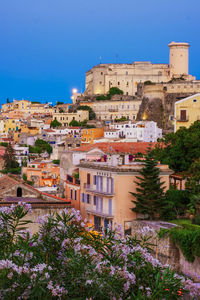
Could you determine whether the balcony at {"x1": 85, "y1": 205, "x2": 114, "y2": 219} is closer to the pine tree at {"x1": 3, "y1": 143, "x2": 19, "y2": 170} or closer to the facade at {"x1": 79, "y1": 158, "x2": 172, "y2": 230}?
the facade at {"x1": 79, "y1": 158, "x2": 172, "y2": 230}

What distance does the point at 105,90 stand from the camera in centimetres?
10088

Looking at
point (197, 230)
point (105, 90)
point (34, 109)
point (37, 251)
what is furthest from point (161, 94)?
point (37, 251)

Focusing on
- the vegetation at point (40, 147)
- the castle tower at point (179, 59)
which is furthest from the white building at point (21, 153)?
the castle tower at point (179, 59)

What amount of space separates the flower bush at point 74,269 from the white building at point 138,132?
54.8 meters

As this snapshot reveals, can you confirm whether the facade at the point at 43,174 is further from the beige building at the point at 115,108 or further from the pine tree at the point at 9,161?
the beige building at the point at 115,108

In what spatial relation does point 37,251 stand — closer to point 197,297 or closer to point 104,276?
point 104,276

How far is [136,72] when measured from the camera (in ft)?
327

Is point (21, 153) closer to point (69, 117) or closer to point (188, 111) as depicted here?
point (69, 117)

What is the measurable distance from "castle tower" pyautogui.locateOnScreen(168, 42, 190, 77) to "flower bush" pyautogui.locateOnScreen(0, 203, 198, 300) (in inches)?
3565

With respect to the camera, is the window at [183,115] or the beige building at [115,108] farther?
the beige building at [115,108]

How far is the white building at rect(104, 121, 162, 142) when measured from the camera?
65812mm

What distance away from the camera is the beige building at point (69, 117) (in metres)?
92.5

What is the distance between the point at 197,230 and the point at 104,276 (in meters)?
10.7

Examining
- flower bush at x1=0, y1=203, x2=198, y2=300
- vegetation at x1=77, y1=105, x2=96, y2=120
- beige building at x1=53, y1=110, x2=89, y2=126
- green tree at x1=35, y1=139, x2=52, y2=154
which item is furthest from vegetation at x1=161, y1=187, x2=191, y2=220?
vegetation at x1=77, y1=105, x2=96, y2=120
